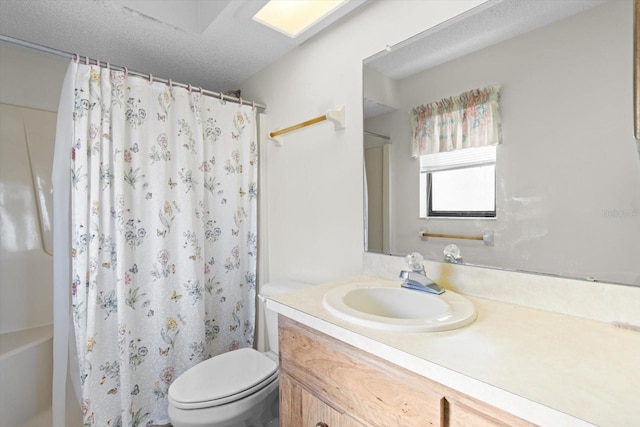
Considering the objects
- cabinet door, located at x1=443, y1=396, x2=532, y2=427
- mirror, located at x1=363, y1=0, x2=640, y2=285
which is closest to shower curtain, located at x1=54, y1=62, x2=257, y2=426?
mirror, located at x1=363, y1=0, x2=640, y2=285

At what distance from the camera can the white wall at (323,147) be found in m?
1.33

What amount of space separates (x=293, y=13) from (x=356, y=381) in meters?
1.62

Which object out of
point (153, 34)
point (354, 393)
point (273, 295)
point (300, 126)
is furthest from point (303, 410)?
point (153, 34)

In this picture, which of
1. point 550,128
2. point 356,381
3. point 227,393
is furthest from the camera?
point 227,393

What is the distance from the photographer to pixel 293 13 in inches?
58.1

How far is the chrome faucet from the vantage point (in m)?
1.02

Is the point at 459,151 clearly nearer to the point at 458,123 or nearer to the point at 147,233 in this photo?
the point at 458,123

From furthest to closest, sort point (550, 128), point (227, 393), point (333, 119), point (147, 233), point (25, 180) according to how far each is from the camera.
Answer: point (25, 180) → point (147, 233) → point (333, 119) → point (227, 393) → point (550, 128)

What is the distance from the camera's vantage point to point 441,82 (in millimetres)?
1173

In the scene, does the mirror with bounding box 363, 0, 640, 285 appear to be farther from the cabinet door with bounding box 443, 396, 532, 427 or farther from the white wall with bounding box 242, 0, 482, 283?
the cabinet door with bounding box 443, 396, 532, 427

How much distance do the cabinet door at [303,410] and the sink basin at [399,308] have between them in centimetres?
27

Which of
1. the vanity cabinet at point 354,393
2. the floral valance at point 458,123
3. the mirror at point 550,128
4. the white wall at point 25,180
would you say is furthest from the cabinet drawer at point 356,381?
the white wall at point 25,180

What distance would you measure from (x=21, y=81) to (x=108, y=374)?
188 cm

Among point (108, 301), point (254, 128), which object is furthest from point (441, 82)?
point (108, 301)
